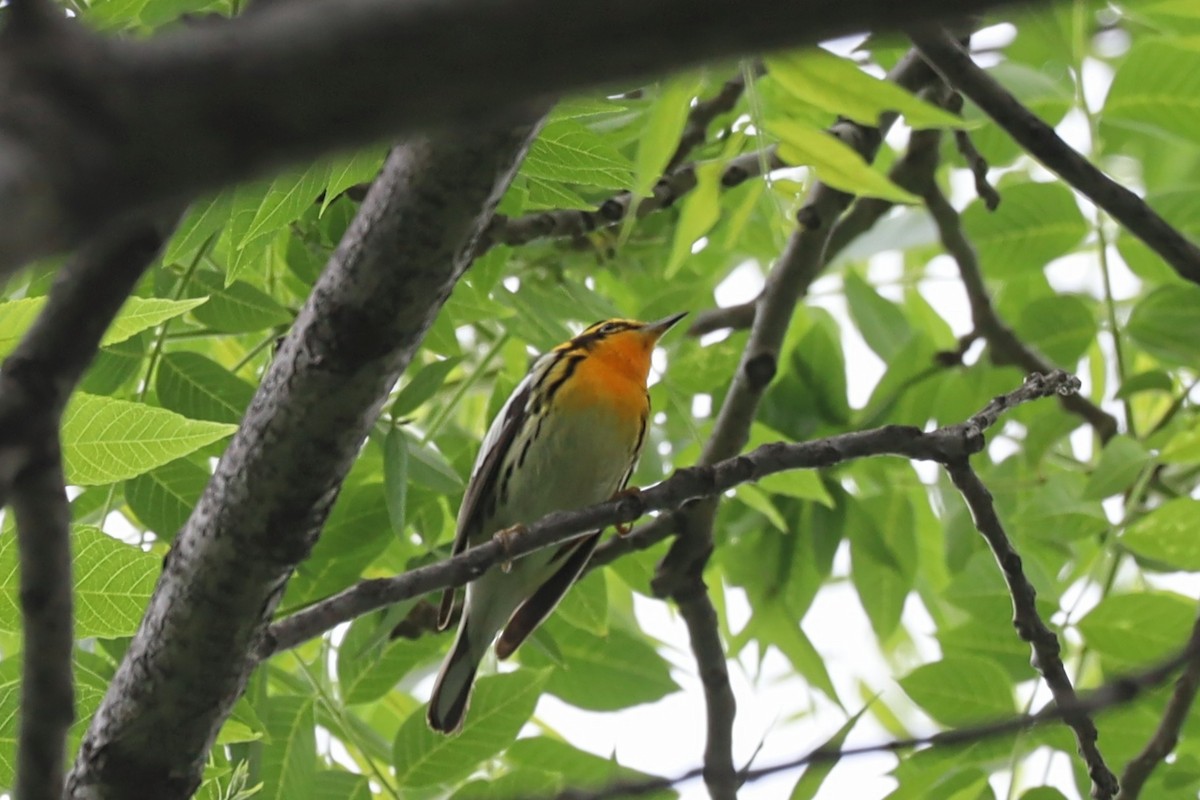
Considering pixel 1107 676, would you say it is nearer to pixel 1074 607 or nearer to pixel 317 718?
pixel 1074 607

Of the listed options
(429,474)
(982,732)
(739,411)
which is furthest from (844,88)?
(739,411)

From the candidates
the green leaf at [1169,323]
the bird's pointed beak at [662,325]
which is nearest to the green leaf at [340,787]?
the bird's pointed beak at [662,325]

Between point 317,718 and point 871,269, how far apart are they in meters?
3.58

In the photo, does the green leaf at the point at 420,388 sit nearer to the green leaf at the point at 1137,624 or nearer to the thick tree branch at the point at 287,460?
the thick tree branch at the point at 287,460

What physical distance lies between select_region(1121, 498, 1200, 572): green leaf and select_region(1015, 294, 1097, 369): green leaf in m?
0.81

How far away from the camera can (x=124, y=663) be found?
1.83m

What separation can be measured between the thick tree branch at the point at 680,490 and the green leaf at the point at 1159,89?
1187 mm

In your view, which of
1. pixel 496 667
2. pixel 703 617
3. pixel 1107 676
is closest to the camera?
pixel 1107 676

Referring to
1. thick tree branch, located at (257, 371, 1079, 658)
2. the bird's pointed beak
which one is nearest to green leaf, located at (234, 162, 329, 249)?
thick tree branch, located at (257, 371, 1079, 658)

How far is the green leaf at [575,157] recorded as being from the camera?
2.40m

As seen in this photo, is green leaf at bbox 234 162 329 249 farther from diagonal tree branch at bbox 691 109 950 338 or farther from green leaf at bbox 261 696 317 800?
diagonal tree branch at bbox 691 109 950 338

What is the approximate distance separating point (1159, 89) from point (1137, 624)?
140cm

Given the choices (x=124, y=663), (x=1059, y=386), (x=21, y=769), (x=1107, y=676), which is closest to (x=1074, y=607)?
(x=1107, y=676)

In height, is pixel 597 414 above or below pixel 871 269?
below
